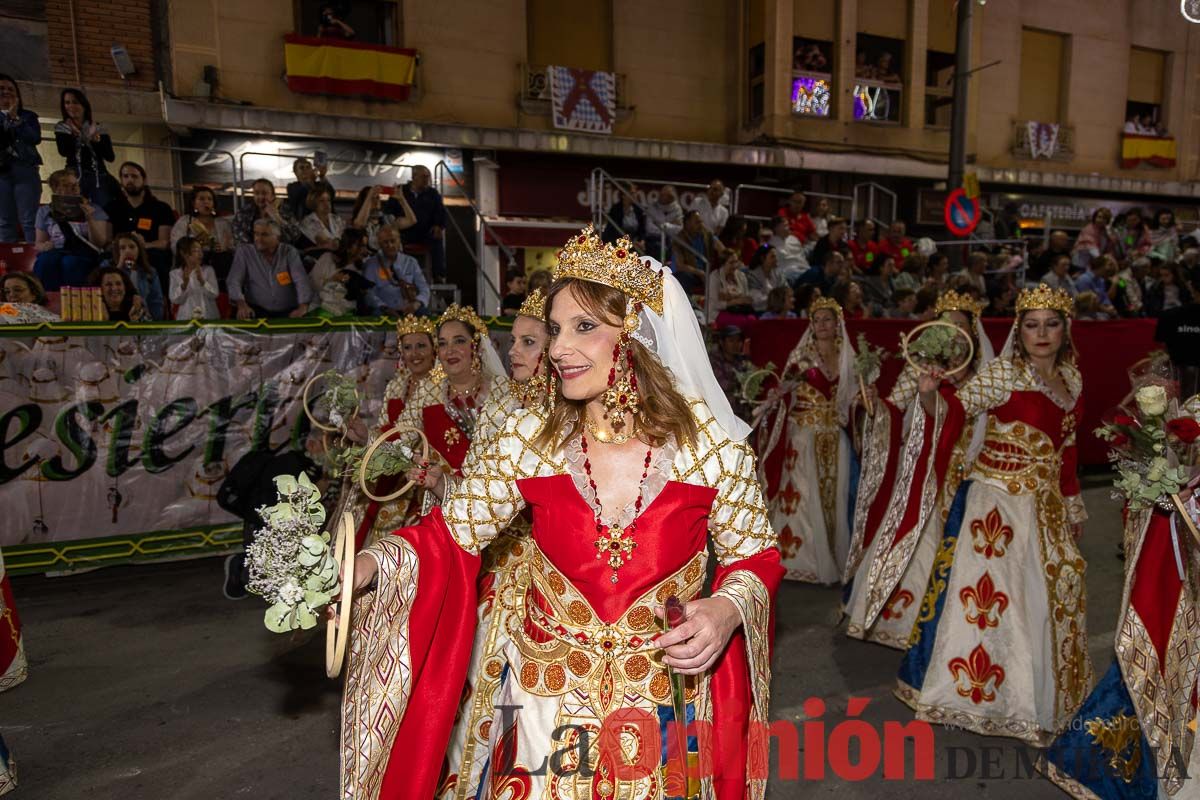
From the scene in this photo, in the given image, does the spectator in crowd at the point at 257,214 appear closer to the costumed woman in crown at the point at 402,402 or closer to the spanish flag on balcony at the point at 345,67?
the costumed woman in crown at the point at 402,402

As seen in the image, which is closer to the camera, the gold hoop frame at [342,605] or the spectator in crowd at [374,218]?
the gold hoop frame at [342,605]

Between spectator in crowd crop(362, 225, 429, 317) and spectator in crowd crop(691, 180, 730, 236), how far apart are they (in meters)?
4.18

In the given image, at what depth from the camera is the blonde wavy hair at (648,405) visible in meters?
2.29

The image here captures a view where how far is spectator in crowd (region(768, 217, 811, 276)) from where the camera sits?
12133mm

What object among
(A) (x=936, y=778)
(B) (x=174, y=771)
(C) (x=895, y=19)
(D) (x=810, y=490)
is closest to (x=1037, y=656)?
(A) (x=936, y=778)

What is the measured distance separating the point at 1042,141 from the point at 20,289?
801 inches

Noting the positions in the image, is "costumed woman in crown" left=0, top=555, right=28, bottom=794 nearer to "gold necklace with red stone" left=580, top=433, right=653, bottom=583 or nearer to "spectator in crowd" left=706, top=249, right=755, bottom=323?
"gold necklace with red stone" left=580, top=433, right=653, bottom=583

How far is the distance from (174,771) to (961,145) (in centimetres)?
1347

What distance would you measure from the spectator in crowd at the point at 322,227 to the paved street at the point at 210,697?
13.0 ft

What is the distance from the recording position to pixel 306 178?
9.66 m

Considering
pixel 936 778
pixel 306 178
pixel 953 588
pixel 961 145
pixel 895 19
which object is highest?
pixel 895 19

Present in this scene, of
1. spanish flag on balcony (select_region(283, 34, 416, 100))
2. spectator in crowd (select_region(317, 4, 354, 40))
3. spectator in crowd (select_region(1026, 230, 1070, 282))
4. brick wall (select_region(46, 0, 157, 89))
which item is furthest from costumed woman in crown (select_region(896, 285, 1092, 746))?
brick wall (select_region(46, 0, 157, 89))

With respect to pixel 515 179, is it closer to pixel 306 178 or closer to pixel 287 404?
pixel 306 178

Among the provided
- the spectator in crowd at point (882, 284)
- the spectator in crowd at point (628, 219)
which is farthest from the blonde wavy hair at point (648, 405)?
the spectator in crowd at point (882, 284)
